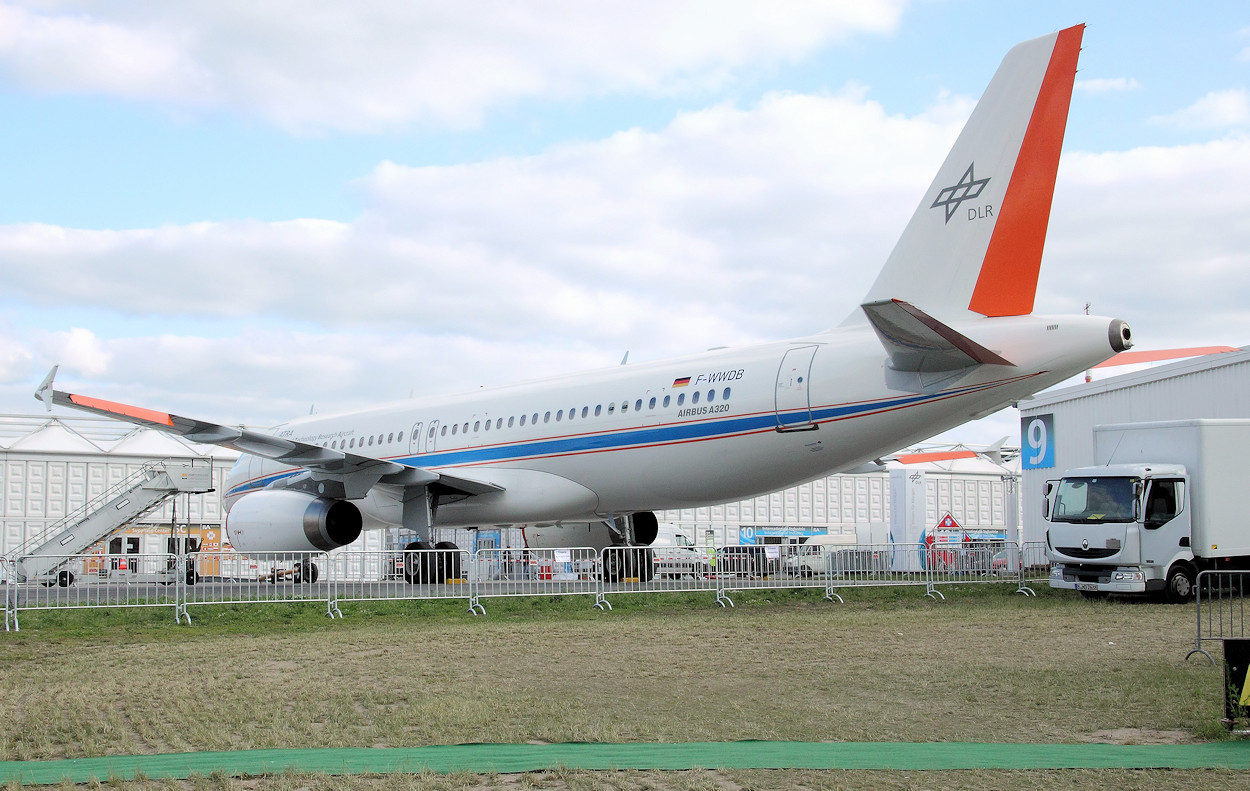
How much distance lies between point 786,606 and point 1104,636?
16.5 ft

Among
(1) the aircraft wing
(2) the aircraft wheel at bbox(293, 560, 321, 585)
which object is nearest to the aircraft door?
(1) the aircraft wing

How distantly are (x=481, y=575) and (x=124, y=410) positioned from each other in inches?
236

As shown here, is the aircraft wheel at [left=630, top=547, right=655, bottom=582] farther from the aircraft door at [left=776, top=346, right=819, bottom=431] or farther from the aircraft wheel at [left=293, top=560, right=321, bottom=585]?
the aircraft wheel at [left=293, top=560, right=321, bottom=585]

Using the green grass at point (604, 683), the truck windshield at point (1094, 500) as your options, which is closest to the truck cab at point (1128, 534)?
the truck windshield at point (1094, 500)

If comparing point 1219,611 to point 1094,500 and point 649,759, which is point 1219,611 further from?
point 649,759

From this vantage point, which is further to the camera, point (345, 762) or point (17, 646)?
point (17, 646)

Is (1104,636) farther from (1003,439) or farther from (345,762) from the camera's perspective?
(1003,439)

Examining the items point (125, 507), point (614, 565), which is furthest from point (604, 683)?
point (125, 507)

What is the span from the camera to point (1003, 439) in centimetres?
5100

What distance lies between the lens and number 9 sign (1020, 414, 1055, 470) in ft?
86.2

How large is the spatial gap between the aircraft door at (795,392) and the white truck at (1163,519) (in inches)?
202

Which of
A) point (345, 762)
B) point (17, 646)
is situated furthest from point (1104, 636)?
point (17, 646)

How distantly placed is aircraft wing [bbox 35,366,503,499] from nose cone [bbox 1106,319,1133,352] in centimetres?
1007

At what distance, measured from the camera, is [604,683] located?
26.0 ft
